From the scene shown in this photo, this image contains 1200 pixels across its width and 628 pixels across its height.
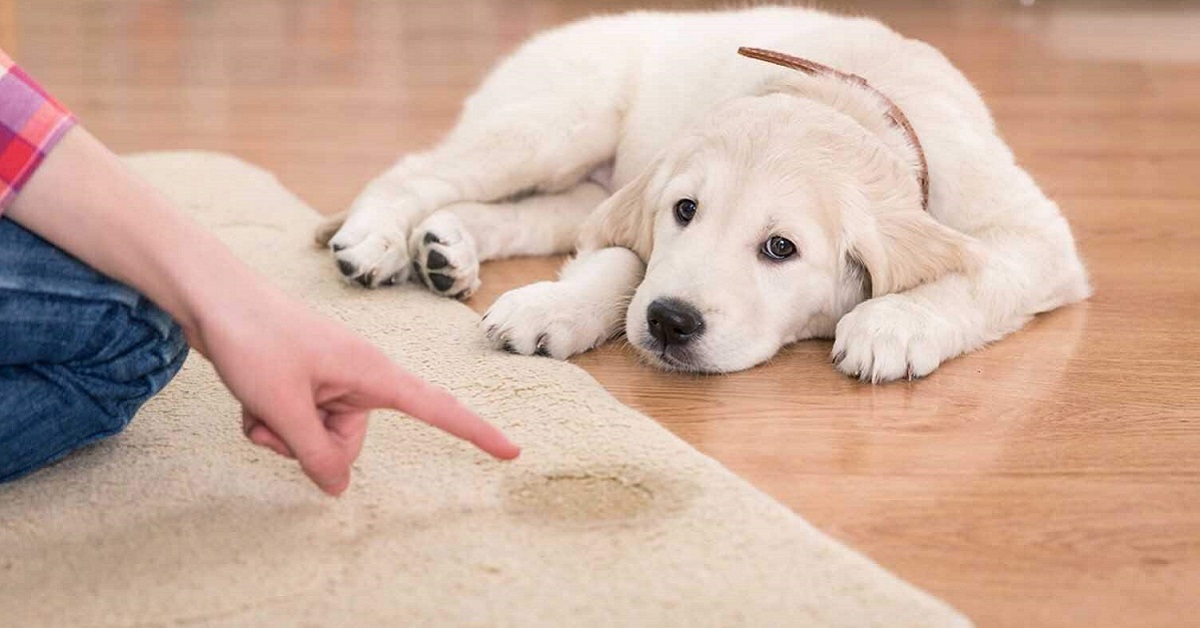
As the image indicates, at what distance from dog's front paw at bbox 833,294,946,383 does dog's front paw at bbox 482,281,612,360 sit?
0.36 meters

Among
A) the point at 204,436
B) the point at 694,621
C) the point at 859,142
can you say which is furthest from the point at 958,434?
the point at 204,436

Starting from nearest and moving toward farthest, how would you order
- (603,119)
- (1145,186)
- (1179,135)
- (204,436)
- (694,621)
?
(694,621)
(204,436)
(603,119)
(1145,186)
(1179,135)

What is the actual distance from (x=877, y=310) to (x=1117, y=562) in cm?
60

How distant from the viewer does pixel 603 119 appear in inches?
103

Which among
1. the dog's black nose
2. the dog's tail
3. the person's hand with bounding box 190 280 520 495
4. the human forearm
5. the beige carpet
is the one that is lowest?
the dog's tail

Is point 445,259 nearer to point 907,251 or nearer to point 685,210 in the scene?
point 685,210

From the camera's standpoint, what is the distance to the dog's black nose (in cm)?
192

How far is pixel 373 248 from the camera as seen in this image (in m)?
2.28

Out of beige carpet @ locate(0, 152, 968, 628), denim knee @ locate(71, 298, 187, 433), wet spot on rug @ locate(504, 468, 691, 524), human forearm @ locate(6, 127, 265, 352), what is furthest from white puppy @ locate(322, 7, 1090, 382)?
human forearm @ locate(6, 127, 265, 352)

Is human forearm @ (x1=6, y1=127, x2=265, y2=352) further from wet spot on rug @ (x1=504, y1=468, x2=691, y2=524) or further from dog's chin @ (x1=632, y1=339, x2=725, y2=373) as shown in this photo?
dog's chin @ (x1=632, y1=339, x2=725, y2=373)

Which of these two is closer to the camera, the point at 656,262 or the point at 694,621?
the point at 694,621

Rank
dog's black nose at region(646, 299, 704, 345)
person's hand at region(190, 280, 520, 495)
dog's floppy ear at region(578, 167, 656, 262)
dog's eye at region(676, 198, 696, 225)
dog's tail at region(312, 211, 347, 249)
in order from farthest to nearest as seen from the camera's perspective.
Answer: dog's tail at region(312, 211, 347, 249), dog's floppy ear at region(578, 167, 656, 262), dog's eye at region(676, 198, 696, 225), dog's black nose at region(646, 299, 704, 345), person's hand at region(190, 280, 520, 495)

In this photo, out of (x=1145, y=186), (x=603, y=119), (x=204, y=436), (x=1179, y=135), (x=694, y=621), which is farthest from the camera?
(x=1179, y=135)

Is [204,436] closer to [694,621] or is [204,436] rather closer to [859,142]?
[694,621]
